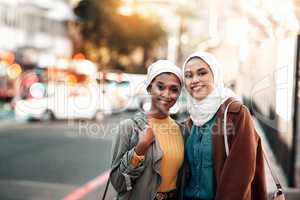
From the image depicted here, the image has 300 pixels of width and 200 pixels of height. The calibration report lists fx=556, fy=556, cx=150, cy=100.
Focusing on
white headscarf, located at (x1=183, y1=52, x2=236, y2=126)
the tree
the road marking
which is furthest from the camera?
the tree

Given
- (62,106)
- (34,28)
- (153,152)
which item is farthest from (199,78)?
(34,28)

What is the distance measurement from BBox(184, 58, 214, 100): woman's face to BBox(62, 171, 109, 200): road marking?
546 cm

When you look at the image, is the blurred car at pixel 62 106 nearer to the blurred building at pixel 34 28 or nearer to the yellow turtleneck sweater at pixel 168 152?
the blurred building at pixel 34 28

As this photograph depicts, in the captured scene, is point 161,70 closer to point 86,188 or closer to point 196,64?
point 196,64

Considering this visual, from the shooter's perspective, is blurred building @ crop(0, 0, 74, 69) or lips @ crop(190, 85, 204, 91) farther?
blurred building @ crop(0, 0, 74, 69)

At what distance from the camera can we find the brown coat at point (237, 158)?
9.29 feet

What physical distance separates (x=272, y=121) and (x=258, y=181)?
15.0 feet

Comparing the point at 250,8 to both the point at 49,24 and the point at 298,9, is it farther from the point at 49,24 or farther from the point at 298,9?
the point at 49,24

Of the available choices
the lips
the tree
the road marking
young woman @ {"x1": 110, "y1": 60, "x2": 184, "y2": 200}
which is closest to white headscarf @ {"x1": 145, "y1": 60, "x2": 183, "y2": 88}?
young woman @ {"x1": 110, "y1": 60, "x2": 184, "y2": 200}

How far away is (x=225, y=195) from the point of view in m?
2.84

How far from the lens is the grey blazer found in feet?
9.91

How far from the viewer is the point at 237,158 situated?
2826 mm

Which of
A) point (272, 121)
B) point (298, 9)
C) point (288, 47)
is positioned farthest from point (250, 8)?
point (288, 47)

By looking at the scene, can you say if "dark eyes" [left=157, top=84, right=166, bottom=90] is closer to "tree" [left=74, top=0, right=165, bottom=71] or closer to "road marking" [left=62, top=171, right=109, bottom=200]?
"road marking" [left=62, top=171, right=109, bottom=200]
